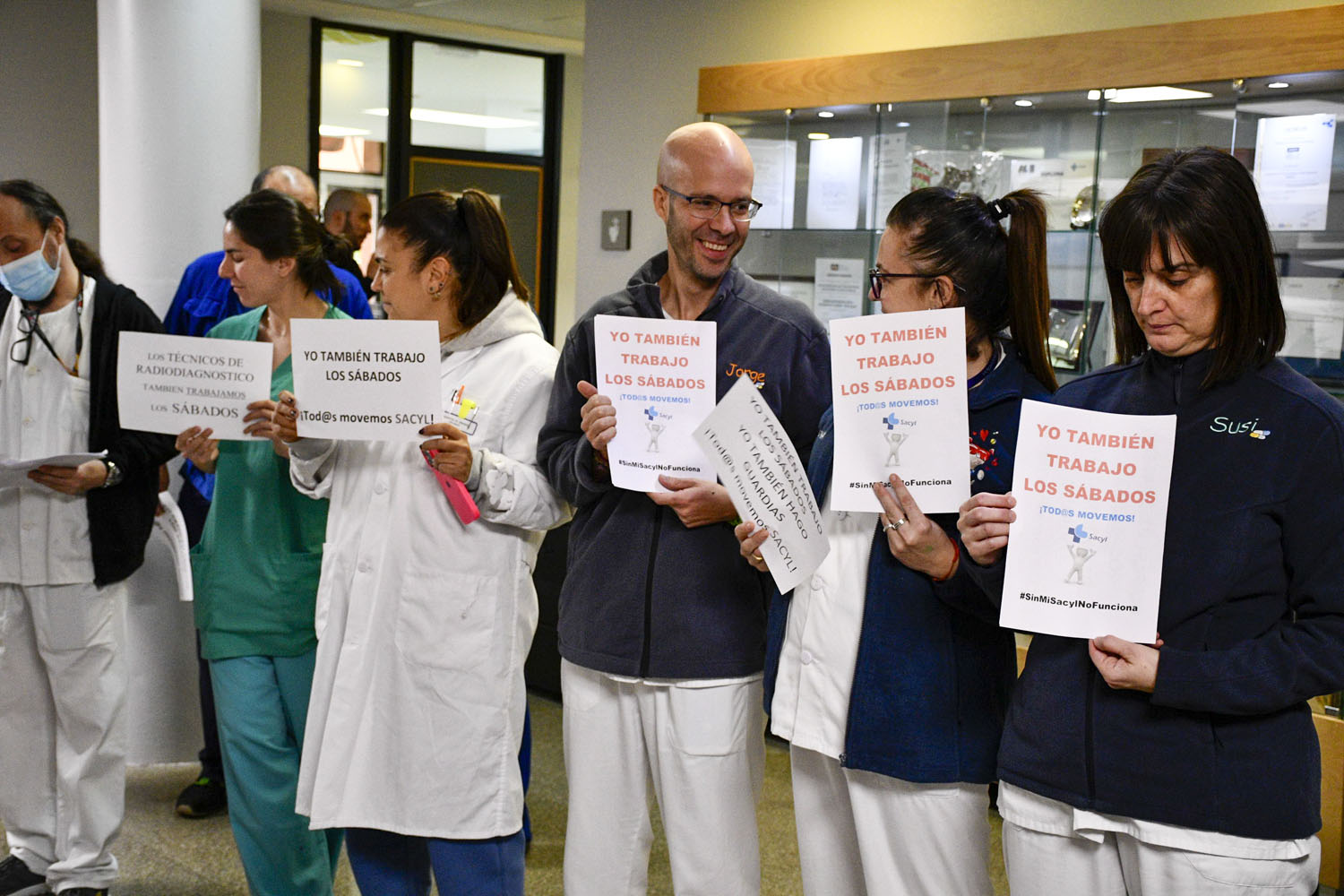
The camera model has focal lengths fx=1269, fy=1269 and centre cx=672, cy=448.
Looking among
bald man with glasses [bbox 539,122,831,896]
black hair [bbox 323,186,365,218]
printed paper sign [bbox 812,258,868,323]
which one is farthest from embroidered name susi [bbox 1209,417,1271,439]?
black hair [bbox 323,186,365,218]

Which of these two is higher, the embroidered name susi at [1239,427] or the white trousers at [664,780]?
the embroidered name susi at [1239,427]

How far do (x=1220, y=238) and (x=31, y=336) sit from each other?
2443mm

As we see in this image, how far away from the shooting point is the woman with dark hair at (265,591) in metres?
2.64

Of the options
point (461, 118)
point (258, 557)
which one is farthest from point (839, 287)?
point (461, 118)

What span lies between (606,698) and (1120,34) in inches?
92.6

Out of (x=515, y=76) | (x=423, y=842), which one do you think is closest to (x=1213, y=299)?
(x=423, y=842)

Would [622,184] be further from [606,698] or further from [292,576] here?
[606,698]

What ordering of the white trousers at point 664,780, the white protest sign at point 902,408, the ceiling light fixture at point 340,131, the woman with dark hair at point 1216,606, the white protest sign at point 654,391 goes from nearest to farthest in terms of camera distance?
the woman with dark hair at point 1216,606
the white protest sign at point 902,408
the white protest sign at point 654,391
the white trousers at point 664,780
the ceiling light fixture at point 340,131

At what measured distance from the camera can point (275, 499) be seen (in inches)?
107

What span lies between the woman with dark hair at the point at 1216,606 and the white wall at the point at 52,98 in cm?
708

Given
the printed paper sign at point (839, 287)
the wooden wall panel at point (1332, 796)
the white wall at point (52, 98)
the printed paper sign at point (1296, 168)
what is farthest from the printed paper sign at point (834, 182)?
the white wall at point (52, 98)

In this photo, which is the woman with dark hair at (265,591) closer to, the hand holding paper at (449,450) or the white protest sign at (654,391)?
the hand holding paper at (449,450)

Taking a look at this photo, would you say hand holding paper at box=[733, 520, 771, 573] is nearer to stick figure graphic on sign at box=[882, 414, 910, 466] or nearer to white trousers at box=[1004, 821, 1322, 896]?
stick figure graphic on sign at box=[882, 414, 910, 466]

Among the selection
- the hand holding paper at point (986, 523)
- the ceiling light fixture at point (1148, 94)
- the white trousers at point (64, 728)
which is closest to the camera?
the hand holding paper at point (986, 523)
